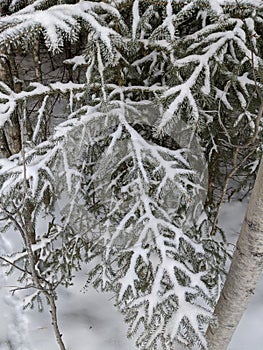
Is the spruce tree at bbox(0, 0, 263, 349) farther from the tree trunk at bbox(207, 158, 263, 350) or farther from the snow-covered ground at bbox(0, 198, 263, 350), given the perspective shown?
the snow-covered ground at bbox(0, 198, 263, 350)

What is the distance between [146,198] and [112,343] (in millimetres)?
1329

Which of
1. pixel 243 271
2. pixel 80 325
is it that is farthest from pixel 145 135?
pixel 80 325

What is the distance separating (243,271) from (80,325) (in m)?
1.56

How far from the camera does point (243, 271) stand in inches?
63.1

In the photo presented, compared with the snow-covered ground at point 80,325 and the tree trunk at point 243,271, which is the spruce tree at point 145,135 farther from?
the snow-covered ground at point 80,325

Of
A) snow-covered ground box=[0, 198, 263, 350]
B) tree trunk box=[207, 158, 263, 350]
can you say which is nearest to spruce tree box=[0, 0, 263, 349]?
tree trunk box=[207, 158, 263, 350]

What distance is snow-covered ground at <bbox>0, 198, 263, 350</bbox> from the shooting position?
8.49ft

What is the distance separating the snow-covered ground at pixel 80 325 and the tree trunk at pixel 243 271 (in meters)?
0.85

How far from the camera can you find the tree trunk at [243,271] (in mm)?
1448

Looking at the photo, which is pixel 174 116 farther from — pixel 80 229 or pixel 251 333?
pixel 251 333

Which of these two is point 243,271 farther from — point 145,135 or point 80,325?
point 80,325

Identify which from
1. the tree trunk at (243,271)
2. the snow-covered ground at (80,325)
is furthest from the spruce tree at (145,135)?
the snow-covered ground at (80,325)

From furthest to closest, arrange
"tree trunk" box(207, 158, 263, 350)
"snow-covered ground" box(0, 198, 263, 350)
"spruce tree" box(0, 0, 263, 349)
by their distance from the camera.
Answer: "snow-covered ground" box(0, 198, 263, 350), "spruce tree" box(0, 0, 263, 349), "tree trunk" box(207, 158, 263, 350)

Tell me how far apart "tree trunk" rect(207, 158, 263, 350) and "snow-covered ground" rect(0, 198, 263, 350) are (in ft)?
2.79
